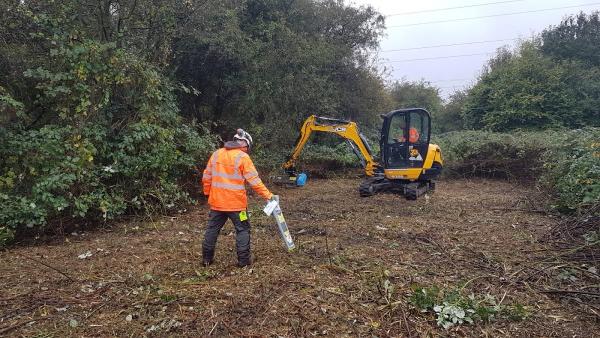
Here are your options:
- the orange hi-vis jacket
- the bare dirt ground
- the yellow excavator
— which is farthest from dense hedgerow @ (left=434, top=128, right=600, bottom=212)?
the orange hi-vis jacket

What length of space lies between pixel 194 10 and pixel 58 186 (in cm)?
509

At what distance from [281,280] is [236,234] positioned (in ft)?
3.11

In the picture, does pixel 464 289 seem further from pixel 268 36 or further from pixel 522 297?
pixel 268 36

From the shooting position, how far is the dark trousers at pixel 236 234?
5.20 meters

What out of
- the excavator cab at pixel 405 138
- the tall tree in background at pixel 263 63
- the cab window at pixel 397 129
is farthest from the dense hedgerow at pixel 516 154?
Result: the tall tree in background at pixel 263 63

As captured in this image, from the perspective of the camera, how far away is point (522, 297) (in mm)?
4406

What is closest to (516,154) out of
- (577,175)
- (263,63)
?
(577,175)

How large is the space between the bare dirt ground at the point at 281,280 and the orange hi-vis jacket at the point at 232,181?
747mm

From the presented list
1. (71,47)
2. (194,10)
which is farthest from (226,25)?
(71,47)

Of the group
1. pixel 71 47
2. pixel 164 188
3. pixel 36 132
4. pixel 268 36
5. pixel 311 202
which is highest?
pixel 268 36

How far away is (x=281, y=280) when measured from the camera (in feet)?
15.1

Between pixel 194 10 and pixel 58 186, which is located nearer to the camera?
pixel 58 186

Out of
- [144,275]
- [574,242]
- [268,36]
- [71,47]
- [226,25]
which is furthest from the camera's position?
[268,36]

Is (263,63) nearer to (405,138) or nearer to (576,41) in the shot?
(405,138)
